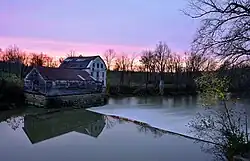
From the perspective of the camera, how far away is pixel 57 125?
15414 mm

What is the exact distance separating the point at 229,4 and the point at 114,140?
7616 mm

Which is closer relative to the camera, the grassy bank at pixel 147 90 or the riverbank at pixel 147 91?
the riverbank at pixel 147 91

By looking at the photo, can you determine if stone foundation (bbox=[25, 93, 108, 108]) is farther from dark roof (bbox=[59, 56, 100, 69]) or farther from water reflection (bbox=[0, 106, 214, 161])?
dark roof (bbox=[59, 56, 100, 69])

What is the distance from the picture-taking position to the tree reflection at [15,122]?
15180mm

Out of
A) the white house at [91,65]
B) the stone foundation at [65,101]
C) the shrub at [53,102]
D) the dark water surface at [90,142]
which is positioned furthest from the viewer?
the white house at [91,65]

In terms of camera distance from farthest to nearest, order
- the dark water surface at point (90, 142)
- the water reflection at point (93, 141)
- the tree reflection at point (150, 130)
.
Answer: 1. the tree reflection at point (150, 130)
2. the water reflection at point (93, 141)
3. the dark water surface at point (90, 142)

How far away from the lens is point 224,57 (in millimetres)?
5906

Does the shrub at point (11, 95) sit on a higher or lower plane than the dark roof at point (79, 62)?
lower

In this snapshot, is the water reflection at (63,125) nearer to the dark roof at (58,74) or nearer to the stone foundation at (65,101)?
the stone foundation at (65,101)

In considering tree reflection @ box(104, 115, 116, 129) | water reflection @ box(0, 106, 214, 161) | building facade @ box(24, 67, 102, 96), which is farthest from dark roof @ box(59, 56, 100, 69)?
water reflection @ box(0, 106, 214, 161)

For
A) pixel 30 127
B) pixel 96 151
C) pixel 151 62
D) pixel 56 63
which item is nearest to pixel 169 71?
pixel 151 62

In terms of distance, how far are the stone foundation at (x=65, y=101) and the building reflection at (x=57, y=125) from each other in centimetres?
366

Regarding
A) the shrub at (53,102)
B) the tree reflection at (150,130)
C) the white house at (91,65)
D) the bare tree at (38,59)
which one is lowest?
the tree reflection at (150,130)

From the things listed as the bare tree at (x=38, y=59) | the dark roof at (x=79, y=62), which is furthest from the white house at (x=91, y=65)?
the bare tree at (x=38, y=59)
